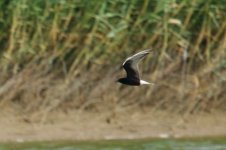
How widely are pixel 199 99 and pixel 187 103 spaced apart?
0.13 m

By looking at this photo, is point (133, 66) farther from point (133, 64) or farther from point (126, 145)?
point (126, 145)

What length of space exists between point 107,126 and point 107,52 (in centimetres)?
72


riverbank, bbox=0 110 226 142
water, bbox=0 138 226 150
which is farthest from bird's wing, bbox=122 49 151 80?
riverbank, bbox=0 110 226 142

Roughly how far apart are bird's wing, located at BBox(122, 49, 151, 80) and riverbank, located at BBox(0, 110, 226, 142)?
1.75 metres

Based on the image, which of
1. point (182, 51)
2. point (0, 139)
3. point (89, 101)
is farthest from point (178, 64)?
point (0, 139)

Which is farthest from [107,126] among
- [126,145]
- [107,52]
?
[107,52]

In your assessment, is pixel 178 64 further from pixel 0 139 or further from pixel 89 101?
pixel 0 139

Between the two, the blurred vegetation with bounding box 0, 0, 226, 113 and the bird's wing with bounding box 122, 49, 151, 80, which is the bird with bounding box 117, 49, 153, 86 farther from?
the blurred vegetation with bounding box 0, 0, 226, 113

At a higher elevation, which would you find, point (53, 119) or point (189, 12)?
point (189, 12)

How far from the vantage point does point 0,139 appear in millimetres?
11047

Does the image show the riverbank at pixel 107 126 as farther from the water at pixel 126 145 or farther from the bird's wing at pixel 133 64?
the bird's wing at pixel 133 64

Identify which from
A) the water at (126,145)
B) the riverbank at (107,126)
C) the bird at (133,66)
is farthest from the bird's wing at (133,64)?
the riverbank at (107,126)

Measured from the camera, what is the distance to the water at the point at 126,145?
10.9 metres

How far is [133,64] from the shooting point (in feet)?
31.1
